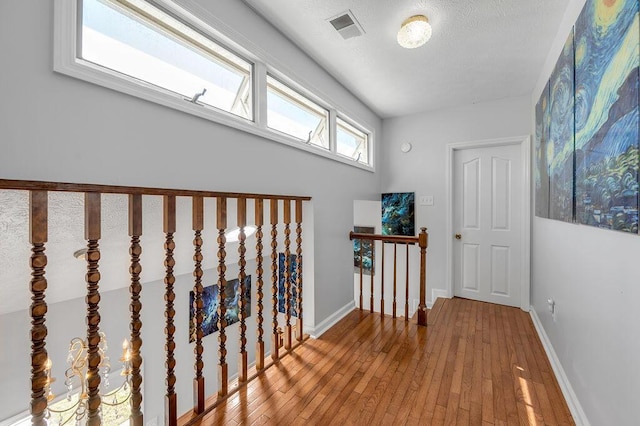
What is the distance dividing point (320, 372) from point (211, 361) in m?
2.81

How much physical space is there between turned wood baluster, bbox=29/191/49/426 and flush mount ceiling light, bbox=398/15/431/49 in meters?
2.18

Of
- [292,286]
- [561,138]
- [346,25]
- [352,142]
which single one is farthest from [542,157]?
[292,286]

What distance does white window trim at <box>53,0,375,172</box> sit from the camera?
1.02 m

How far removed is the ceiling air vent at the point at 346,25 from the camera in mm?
1889

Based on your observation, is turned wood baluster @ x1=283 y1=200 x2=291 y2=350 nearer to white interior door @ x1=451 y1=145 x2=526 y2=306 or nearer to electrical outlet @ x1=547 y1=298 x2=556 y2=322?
electrical outlet @ x1=547 y1=298 x2=556 y2=322

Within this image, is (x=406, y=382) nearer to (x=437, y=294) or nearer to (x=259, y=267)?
(x=259, y=267)

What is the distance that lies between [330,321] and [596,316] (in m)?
1.87

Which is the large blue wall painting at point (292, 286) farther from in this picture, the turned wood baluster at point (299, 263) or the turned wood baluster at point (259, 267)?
the turned wood baluster at point (259, 267)

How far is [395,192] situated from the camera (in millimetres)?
3893

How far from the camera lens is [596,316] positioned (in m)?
1.33

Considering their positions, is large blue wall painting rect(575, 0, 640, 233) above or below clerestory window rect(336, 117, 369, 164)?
below

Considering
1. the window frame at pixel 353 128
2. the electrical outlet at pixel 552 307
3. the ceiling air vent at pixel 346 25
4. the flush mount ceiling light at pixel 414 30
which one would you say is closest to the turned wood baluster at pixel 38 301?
the ceiling air vent at pixel 346 25

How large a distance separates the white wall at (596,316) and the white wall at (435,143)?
1148 mm

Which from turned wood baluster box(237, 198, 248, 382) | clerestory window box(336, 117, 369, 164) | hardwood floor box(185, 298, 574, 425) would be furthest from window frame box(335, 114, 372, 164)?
hardwood floor box(185, 298, 574, 425)
